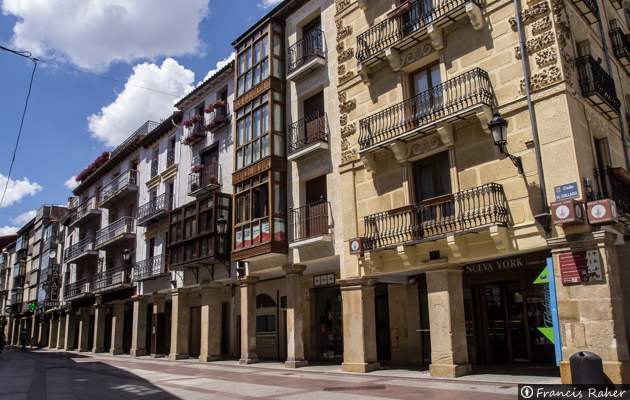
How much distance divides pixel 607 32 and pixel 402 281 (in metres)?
9.78

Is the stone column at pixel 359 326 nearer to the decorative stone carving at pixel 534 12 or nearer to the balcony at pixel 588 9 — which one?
the decorative stone carving at pixel 534 12

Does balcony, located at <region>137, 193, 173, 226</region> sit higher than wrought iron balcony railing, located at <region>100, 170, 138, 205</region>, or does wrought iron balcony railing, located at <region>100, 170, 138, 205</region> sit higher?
wrought iron balcony railing, located at <region>100, 170, 138, 205</region>

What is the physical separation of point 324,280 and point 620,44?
12.9m

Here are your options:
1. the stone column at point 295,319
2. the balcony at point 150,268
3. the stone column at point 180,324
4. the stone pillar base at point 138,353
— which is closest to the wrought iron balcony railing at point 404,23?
the stone column at point 295,319

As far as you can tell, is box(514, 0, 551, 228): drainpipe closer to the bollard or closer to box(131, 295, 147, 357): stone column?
the bollard

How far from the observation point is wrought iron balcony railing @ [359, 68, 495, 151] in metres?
13.0

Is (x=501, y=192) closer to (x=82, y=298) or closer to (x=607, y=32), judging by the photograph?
(x=607, y=32)

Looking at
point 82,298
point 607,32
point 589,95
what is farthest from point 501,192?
point 82,298

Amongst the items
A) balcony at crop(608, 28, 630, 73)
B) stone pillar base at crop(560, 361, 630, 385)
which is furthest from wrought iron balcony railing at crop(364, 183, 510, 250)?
balcony at crop(608, 28, 630, 73)

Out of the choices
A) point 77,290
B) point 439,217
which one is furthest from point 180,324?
point 77,290

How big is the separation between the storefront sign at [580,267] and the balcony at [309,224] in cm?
775

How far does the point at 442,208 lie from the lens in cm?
1353

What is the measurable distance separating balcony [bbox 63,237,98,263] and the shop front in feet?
92.4

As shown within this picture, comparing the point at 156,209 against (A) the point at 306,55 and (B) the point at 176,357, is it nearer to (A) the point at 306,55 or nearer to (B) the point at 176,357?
(B) the point at 176,357
